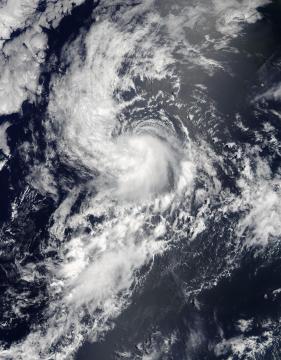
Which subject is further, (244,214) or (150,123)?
(150,123)

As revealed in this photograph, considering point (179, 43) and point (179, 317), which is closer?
point (179, 43)

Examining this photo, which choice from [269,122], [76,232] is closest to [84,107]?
[76,232]

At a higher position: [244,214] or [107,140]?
[107,140]

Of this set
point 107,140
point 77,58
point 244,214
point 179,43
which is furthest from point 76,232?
point 179,43

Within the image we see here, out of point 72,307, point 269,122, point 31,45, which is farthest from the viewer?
point 31,45

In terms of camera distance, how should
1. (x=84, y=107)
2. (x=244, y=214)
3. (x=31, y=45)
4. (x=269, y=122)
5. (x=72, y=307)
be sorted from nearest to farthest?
(x=269, y=122) < (x=244, y=214) < (x=72, y=307) < (x=84, y=107) < (x=31, y=45)

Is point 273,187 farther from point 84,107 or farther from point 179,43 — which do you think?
point 84,107

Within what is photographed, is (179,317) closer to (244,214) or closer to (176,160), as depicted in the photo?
(244,214)

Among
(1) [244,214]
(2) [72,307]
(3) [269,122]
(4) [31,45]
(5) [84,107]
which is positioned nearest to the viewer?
(3) [269,122]

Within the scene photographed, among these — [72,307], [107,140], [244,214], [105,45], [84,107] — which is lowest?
[72,307]
